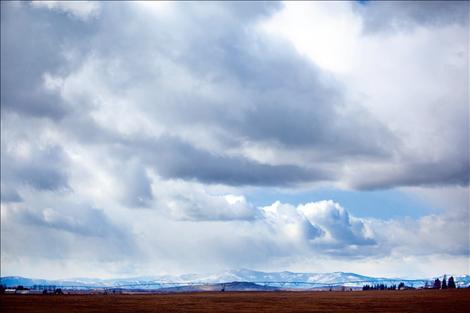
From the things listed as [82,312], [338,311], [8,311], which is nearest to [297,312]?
[338,311]

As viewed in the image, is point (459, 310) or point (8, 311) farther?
point (8, 311)

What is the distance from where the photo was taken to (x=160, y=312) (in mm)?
126875

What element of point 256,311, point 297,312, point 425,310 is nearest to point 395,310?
point 425,310

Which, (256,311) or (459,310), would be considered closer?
(459,310)

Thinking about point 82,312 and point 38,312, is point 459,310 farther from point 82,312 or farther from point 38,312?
point 38,312

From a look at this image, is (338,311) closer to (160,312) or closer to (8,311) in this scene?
(160,312)

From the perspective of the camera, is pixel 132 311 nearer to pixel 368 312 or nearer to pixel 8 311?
pixel 8 311

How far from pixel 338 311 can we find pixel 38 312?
66.2 meters

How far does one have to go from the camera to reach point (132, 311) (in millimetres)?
129250

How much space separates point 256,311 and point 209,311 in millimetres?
10570

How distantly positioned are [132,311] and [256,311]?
27244 millimetres

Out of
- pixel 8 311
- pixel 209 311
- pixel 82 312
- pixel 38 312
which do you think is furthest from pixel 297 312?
pixel 8 311

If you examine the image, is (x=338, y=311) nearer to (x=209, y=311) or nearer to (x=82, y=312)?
(x=209, y=311)

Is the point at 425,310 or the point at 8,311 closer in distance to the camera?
the point at 425,310
